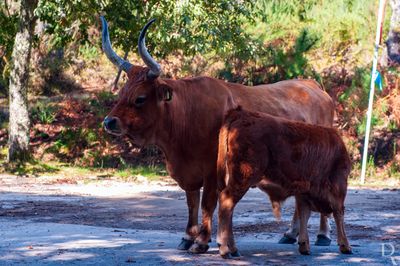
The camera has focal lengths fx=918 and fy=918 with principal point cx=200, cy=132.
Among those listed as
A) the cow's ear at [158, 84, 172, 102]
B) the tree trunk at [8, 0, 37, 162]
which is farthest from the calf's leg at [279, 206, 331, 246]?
the tree trunk at [8, 0, 37, 162]

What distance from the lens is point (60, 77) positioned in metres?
29.3

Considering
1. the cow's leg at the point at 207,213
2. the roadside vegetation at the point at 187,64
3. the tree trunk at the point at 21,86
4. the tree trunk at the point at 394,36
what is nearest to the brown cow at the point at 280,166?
the cow's leg at the point at 207,213

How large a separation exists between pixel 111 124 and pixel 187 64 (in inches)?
754

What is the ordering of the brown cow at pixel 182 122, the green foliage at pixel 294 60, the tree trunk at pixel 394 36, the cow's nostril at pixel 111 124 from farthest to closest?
the tree trunk at pixel 394 36, the green foliage at pixel 294 60, the brown cow at pixel 182 122, the cow's nostril at pixel 111 124

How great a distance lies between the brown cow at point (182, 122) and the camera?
9.72 m

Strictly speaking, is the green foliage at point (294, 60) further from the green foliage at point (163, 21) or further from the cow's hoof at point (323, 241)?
the cow's hoof at point (323, 241)

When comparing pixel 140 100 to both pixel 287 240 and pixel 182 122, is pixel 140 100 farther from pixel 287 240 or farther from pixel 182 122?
pixel 287 240

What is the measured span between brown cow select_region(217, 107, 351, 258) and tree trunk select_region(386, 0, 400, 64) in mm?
18350

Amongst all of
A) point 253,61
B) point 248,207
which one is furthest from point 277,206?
point 253,61

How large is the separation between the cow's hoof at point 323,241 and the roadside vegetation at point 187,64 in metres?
9.80

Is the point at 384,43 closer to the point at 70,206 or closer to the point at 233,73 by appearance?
the point at 233,73

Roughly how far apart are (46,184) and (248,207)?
19.0 feet

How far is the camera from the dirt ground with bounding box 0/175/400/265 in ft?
30.0

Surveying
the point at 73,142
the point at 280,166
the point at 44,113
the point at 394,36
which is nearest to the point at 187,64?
the point at 44,113
